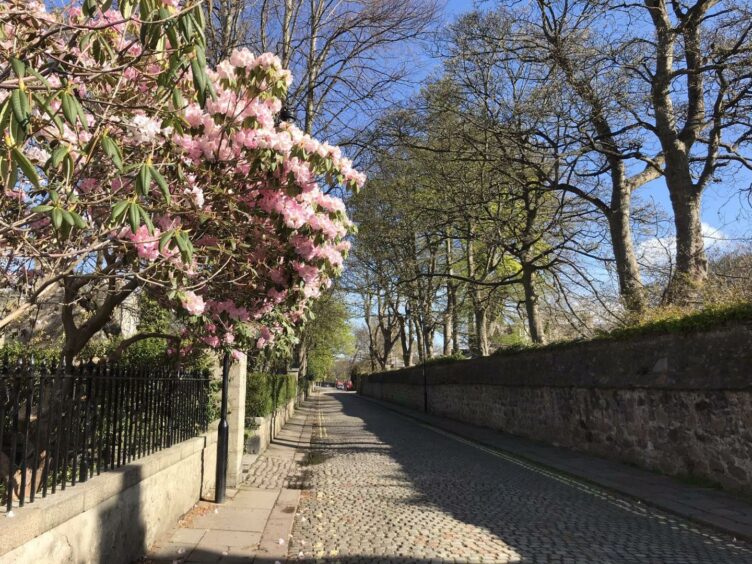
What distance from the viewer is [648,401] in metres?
9.79

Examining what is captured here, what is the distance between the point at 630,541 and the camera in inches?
231

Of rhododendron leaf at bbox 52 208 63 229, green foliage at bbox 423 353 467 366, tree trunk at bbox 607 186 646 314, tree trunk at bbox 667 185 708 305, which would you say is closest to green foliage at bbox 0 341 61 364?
rhododendron leaf at bbox 52 208 63 229

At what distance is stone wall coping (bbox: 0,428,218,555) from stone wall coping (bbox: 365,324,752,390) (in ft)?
24.5

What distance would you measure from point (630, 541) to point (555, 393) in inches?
308

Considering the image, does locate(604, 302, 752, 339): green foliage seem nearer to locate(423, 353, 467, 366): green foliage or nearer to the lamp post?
the lamp post

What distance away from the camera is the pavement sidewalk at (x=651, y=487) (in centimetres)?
657

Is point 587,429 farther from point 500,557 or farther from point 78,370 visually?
point 78,370

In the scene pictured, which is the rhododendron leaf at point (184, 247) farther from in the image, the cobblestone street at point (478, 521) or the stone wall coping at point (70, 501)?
the cobblestone street at point (478, 521)

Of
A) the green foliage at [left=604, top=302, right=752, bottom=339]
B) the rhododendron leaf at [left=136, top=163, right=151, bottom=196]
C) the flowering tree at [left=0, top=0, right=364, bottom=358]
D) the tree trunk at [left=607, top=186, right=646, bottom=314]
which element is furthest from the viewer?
the tree trunk at [left=607, top=186, right=646, bottom=314]

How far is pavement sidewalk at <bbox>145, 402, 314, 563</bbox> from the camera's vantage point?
5.26 m

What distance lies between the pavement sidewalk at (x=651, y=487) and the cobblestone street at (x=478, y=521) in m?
0.19

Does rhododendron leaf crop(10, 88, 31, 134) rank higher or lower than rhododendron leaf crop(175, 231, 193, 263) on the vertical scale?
higher

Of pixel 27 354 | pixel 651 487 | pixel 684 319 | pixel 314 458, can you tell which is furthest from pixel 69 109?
pixel 314 458

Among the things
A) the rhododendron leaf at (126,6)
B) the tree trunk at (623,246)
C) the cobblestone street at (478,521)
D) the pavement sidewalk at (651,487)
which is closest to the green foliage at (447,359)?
the pavement sidewalk at (651,487)
